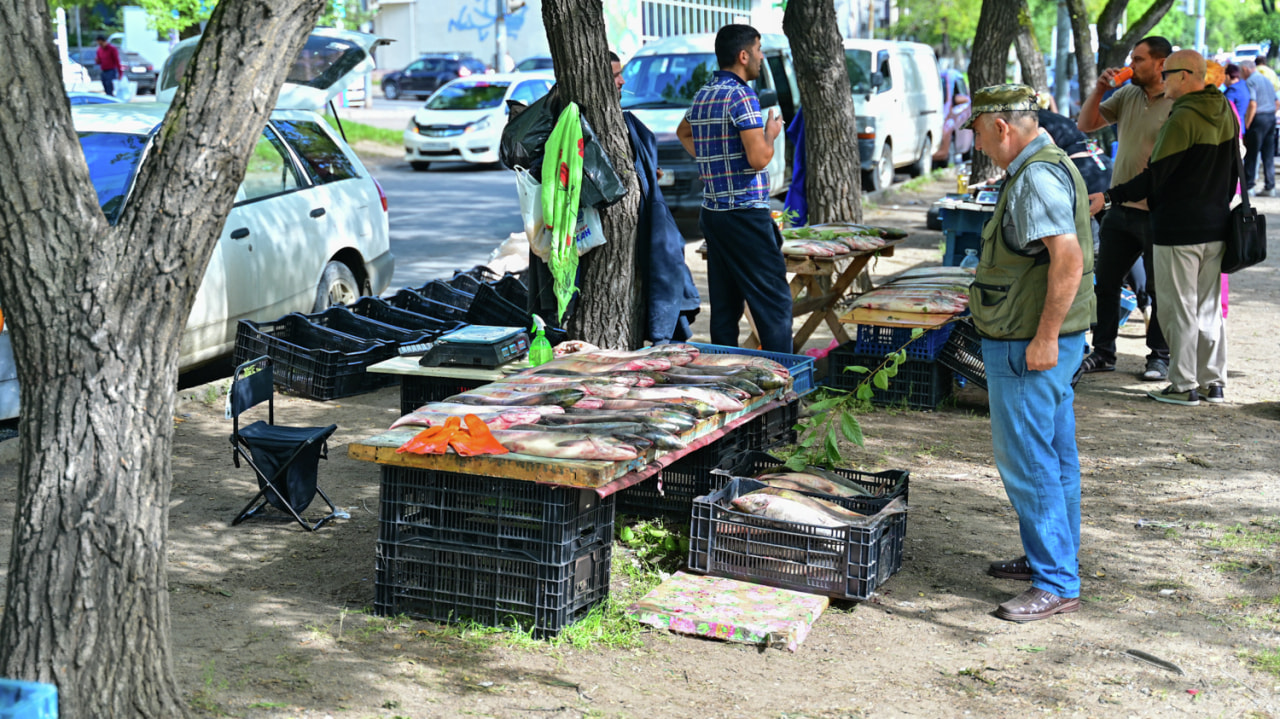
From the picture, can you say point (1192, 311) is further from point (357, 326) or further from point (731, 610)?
point (357, 326)

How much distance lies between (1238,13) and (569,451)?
8703 centimetres

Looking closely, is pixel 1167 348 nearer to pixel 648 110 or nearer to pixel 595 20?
pixel 595 20

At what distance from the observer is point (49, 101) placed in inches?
130

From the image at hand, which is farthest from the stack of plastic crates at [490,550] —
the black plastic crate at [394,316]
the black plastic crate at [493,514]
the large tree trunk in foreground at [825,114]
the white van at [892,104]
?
the white van at [892,104]

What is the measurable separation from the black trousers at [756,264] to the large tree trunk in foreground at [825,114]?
14.7 ft

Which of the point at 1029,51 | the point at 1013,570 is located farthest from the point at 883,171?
the point at 1013,570

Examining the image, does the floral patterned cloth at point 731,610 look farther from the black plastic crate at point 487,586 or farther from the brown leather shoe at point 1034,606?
the brown leather shoe at point 1034,606

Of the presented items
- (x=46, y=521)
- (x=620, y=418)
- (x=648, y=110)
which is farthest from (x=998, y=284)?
(x=648, y=110)

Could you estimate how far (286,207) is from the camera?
8.51 m

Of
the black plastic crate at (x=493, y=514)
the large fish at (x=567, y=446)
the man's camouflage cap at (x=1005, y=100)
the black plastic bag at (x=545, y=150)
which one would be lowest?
the black plastic crate at (x=493, y=514)

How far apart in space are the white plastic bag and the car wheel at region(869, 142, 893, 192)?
43.3 ft

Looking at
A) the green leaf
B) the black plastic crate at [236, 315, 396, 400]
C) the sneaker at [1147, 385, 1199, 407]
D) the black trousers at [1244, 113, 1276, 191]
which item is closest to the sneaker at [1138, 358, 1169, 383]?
the sneaker at [1147, 385, 1199, 407]

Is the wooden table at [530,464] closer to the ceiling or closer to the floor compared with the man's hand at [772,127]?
closer to the floor

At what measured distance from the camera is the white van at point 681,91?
14.4 meters
